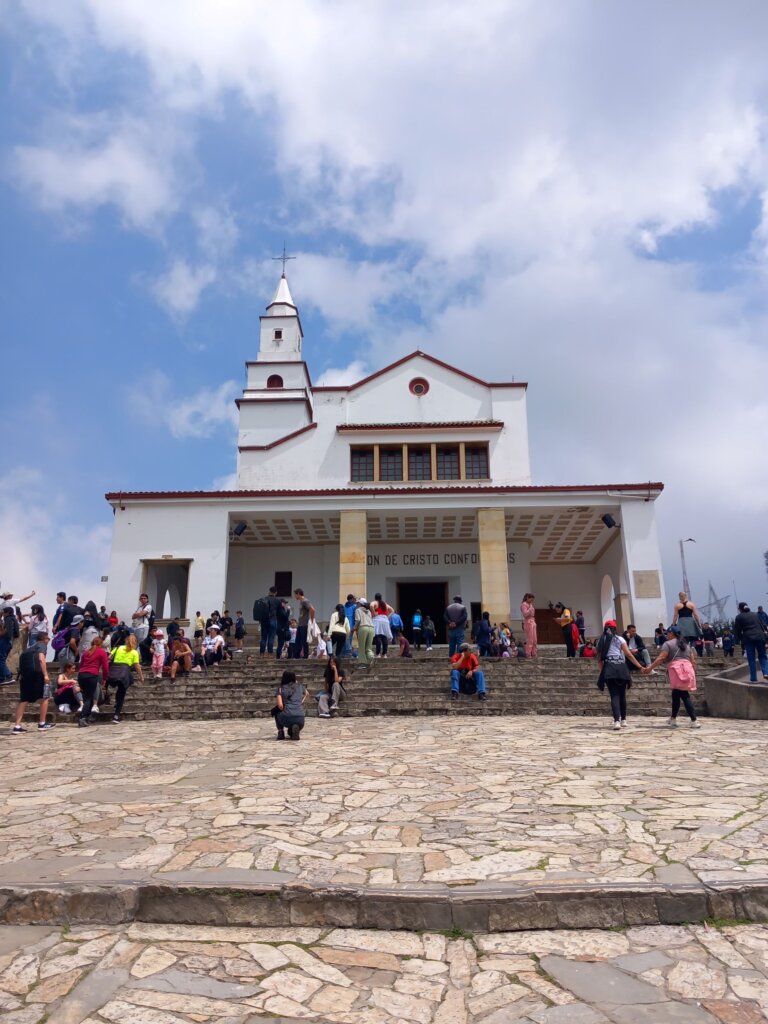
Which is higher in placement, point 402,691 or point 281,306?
point 281,306

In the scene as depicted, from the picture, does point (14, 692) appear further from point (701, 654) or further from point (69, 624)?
point (701, 654)

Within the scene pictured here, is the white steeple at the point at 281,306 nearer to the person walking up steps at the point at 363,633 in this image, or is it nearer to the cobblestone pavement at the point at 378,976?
the person walking up steps at the point at 363,633

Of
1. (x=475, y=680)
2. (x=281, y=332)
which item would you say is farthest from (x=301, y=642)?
(x=281, y=332)

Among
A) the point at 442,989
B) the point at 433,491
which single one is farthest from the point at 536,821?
the point at 433,491

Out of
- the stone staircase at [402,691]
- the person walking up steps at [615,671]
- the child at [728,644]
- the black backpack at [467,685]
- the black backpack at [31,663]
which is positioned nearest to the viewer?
the person walking up steps at [615,671]

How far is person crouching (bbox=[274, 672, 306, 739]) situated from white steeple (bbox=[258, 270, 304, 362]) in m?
29.4

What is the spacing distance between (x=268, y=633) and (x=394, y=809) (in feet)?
37.7

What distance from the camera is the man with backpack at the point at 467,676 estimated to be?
1289cm

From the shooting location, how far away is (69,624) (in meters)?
15.6

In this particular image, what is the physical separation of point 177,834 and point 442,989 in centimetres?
260

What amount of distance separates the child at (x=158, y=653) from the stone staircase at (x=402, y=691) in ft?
2.38

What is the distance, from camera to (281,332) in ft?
128

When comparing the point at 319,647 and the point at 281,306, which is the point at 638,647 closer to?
the point at 319,647

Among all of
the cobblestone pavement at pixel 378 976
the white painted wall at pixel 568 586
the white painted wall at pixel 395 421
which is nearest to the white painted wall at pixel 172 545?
the white painted wall at pixel 395 421
